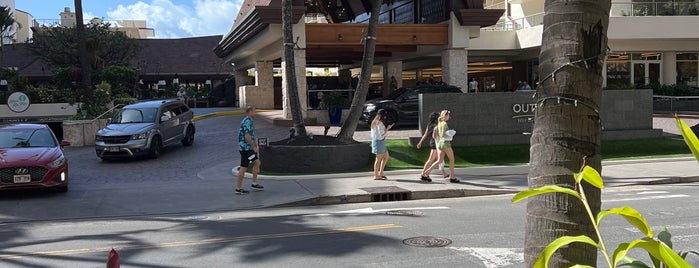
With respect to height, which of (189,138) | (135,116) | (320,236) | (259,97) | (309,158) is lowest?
(320,236)

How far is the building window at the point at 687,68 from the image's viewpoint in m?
35.7

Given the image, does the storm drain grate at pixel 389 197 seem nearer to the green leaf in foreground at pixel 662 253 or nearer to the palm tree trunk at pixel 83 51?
the green leaf in foreground at pixel 662 253

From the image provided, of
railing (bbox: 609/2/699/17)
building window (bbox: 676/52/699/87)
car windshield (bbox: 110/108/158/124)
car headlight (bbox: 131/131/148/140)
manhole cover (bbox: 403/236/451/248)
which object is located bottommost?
manhole cover (bbox: 403/236/451/248)

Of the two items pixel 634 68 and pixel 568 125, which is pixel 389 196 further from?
pixel 634 68

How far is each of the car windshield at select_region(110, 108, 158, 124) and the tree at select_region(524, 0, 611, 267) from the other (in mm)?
16806

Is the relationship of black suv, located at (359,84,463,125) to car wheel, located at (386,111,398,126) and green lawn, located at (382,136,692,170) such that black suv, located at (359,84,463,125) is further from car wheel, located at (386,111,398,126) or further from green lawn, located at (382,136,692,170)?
green lawn, located at (382,136,692,170)

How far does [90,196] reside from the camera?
40.1ft

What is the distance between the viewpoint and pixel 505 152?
56.2 ft

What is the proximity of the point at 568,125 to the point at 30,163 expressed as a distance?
458 inches

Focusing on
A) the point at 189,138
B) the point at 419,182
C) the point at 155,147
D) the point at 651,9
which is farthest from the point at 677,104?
the point at 155,147

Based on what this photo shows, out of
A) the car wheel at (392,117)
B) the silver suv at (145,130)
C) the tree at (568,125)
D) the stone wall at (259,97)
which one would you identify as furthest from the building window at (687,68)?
the tree at (568,125)

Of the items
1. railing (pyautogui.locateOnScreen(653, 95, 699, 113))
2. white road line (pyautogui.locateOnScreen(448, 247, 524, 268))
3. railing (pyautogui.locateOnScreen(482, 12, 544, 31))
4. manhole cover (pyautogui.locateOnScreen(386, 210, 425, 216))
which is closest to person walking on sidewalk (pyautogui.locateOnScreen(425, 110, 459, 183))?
manhole cover (pyautogui.locateOnScreen(386, 210, 425, 216))

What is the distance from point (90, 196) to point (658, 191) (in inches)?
456

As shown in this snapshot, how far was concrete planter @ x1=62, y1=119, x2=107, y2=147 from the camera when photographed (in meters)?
20.1
